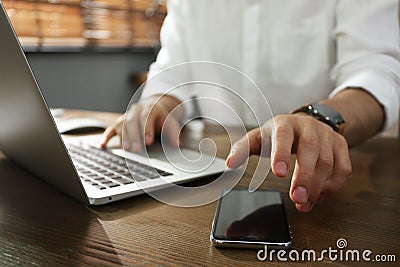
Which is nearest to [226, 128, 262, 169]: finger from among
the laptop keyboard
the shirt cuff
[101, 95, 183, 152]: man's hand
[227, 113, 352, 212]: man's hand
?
[227, 113, 352, 212]: man's hand

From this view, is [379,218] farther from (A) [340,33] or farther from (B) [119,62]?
(B) [119,62]

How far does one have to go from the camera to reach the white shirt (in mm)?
879

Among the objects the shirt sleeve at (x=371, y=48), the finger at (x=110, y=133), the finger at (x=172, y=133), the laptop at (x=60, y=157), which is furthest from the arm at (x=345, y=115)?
the finger at (x=110, y=133)

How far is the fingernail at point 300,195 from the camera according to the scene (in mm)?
450

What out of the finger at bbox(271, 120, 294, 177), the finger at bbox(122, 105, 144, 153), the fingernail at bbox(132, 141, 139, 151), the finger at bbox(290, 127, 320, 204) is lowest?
the fingernail at bbox(132, 141, 139, 151)

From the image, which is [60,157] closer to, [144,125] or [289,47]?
[144,125]

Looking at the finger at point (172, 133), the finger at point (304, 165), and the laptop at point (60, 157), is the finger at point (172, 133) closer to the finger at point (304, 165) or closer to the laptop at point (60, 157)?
the laptop at point (60, 157)

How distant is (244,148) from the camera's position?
500mm

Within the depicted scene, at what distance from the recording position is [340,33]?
1024 millimetres

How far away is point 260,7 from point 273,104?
10.3 inches

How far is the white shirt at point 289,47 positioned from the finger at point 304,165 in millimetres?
305

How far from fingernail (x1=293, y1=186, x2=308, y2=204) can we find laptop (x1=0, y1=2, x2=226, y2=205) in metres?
0.17
